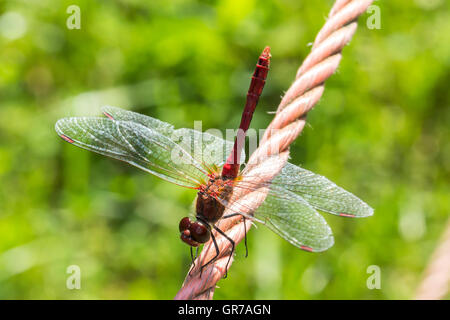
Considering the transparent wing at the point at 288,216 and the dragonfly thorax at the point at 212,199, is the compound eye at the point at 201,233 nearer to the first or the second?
the dragonfly thorax at the point at 212,199

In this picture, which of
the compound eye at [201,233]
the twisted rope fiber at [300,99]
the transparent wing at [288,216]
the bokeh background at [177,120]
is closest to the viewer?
the twisted rope fiber at [300,99]

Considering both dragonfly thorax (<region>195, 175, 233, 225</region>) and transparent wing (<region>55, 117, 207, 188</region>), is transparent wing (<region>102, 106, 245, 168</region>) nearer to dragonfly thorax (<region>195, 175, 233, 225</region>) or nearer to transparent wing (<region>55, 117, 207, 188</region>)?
transparent wing (<region>55, 117, 207, 188</region>)

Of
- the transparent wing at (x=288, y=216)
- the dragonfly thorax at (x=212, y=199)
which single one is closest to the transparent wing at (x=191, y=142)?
the dragonfly thorax at (x=212, y=199)

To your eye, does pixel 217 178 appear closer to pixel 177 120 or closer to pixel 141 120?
pixel 141 120

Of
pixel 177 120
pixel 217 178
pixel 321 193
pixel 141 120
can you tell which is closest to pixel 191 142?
pixel 141 120

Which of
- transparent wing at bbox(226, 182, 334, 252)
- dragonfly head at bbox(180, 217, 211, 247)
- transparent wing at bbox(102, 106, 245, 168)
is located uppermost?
transparent wing at bbox(102, 106, 245, 168)

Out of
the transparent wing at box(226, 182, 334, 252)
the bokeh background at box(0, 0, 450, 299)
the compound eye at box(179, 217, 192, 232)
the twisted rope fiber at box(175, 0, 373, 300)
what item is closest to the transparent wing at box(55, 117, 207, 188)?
the compound eye at box(179, 217, 192, 232)
